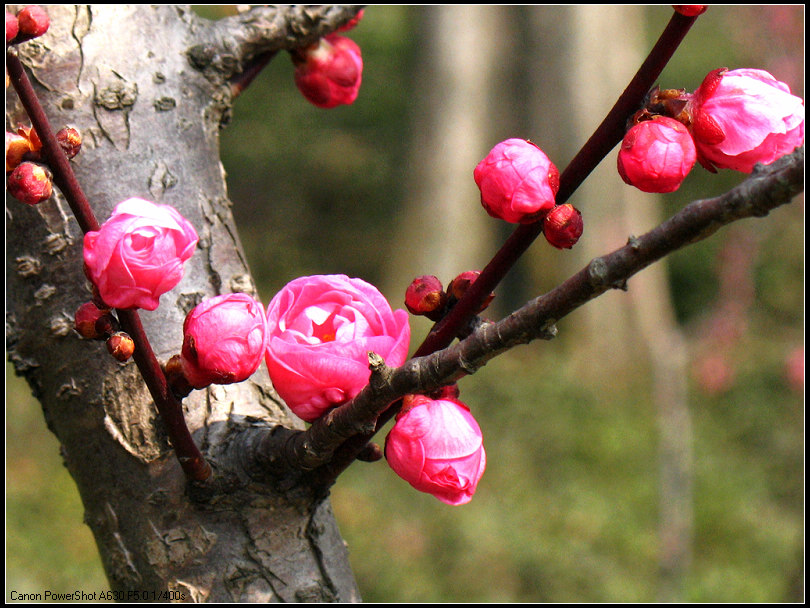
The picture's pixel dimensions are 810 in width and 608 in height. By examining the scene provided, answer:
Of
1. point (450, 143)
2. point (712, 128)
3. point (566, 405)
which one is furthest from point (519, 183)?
point (450, 143)

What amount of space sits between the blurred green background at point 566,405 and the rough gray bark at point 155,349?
1441 millimetres

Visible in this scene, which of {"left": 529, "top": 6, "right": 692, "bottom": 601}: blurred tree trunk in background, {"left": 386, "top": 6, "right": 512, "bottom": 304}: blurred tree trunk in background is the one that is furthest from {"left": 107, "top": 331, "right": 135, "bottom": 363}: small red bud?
{"left": 386, "top": 6, "right": 512, "bottom": 304}: blurred tree trunk in background

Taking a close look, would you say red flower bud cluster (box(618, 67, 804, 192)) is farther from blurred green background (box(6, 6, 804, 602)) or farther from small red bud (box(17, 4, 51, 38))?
blurred green background (box(6, 6, 804, 602))

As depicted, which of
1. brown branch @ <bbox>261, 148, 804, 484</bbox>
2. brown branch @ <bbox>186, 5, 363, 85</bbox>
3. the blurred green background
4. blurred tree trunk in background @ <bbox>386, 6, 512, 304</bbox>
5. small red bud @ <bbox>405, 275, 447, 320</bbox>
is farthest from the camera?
blurred tree trunk in background @ <bbox>386, 6, 512, 304</bbox>

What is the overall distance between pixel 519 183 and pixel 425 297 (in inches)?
5.6

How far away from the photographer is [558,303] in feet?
1.59

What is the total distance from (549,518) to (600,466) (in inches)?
22.5

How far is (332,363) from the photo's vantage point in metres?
0.63

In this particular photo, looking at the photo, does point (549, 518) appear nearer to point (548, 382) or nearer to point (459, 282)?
point (548, 382)

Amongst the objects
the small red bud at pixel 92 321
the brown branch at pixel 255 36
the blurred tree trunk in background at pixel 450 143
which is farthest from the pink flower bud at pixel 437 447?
the blurred tree trunk in background at pixel 450 143

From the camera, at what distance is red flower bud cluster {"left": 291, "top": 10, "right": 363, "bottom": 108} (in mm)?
1049

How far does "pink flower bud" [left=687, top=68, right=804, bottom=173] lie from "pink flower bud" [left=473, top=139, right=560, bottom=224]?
0.12m

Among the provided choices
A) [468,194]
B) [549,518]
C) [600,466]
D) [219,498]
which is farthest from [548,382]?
[219,498]

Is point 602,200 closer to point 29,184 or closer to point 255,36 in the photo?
point 255,36
